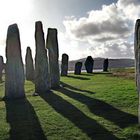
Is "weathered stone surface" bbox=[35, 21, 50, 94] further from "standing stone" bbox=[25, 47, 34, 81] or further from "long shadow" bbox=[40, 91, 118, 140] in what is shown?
"standing stone" bbox=[25, 47, 34, 81]

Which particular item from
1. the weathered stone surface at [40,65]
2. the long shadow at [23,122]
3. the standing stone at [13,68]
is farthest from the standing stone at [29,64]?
the long shadow at [23,122]

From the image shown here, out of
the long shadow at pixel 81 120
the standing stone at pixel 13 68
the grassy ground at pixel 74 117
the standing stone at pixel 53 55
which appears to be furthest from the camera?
the standing stone at pixel 53 55

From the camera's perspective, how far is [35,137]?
48.9 feet

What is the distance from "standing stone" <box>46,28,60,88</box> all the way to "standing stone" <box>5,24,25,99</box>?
7.94m

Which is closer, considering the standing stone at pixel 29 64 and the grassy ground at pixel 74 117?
the grassy ground at pixel 74 117

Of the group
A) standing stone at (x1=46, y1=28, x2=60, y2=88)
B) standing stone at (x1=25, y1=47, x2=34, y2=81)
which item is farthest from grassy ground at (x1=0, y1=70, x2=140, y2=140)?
standing stone at (x1=25, y1=47, x2=34, y2=81)

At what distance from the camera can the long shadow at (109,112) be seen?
54.5ft

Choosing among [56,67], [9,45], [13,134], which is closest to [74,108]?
[13,134]

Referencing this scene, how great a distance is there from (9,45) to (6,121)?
32.9ft

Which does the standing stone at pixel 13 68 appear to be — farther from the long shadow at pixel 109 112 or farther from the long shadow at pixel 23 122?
the long shadow at pixel 109 112

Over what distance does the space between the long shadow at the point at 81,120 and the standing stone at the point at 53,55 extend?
991 cm

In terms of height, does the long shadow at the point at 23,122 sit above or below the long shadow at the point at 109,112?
below

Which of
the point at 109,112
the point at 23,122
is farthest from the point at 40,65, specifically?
the point at 23,122

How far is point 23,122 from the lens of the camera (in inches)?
691
